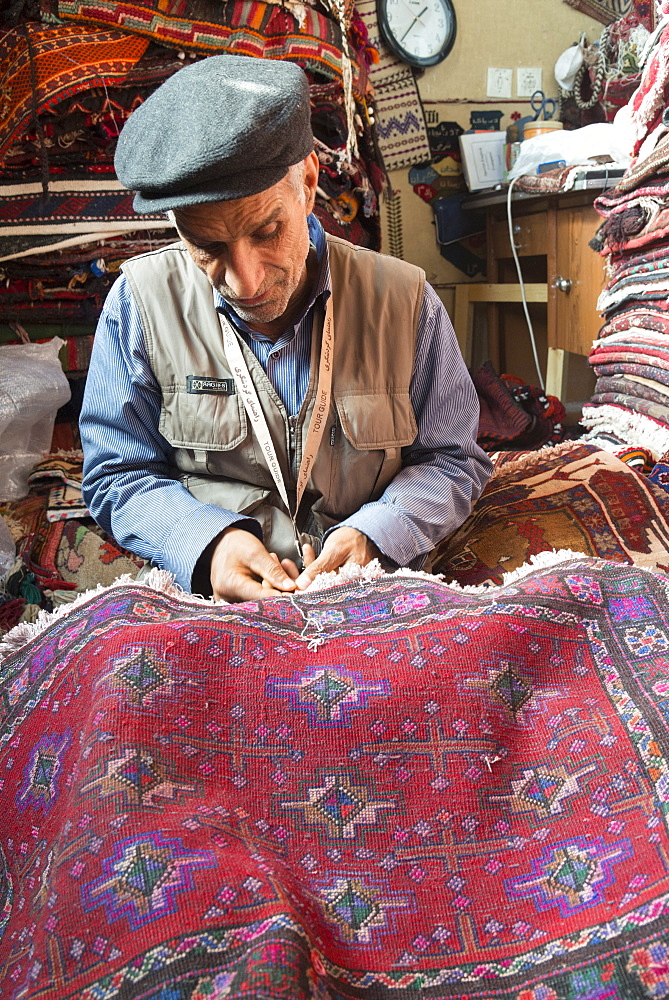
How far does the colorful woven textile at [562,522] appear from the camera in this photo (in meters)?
1.60

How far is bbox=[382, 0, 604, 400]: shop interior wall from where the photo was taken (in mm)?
3713

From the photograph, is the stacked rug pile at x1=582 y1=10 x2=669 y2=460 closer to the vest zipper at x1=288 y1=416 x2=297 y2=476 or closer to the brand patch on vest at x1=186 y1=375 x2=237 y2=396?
the vest zipper at x1=288 y1=416 x2=297 y2=476

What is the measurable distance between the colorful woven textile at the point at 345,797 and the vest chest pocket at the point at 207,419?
0.37 m

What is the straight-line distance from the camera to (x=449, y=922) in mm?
758

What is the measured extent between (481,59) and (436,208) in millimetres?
681

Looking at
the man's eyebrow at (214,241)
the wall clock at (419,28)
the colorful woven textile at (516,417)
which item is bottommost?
the colorful woven textile at (516,417)

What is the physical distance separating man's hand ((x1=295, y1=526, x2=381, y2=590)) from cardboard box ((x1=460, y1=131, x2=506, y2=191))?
9.45ft

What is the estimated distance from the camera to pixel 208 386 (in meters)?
1.37

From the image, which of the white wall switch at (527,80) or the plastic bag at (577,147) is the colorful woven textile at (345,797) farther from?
the white wall switch at (527,80)

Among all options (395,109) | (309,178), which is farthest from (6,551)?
(395,109)

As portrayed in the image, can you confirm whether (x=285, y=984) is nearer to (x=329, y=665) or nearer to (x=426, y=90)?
(x=329, y=665)

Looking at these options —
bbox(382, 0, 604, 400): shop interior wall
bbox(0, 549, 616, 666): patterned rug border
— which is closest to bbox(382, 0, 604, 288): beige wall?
bbox(382, 0, 604, 400): shop interior wall

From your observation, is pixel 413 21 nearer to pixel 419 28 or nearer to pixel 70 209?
pixel 419 28

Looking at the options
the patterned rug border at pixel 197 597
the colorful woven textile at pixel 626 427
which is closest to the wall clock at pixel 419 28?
the colorful woven textile at pixel 626 427
